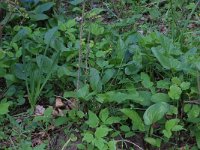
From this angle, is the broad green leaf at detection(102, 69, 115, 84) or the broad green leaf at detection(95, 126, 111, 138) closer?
the broad green leaf at detection(95, 126, 111, 138)

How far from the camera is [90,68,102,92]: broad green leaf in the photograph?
308cm

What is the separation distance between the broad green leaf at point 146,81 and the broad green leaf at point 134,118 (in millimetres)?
246

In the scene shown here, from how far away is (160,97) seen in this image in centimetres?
294

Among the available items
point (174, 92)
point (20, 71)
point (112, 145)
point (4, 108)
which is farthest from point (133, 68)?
point (4, 108)

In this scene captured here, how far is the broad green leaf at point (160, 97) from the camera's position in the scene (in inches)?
115

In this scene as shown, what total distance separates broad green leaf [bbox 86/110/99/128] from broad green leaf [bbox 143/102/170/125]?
31cm

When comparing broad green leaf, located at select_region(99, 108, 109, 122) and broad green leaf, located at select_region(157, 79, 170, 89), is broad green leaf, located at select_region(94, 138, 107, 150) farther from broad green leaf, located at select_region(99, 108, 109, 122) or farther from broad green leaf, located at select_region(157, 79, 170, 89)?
broad green leaf, located at select_region(157, 79, 170, 89)

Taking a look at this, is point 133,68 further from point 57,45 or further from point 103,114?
point 57,45

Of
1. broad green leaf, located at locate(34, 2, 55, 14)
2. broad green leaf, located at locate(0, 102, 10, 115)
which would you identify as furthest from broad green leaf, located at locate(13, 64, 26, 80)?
broad green leaf, located at locate(34, 2, 55, 14)

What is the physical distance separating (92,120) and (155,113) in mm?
401

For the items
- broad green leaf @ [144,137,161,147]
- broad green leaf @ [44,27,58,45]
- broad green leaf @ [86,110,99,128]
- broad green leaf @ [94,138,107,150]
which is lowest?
broad green leaf @ [144,137,161,147]

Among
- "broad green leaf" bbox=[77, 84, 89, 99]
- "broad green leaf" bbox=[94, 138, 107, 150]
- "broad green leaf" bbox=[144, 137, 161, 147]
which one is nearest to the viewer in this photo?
"broad green leaf" bbox=[94, 138, 107, 150]

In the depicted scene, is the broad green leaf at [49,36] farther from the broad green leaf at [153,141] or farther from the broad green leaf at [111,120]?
the broad green leaf at [153,141]

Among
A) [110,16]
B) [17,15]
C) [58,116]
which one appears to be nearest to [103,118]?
[58,116]
